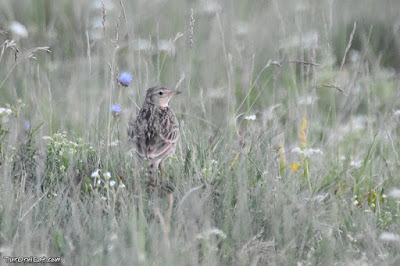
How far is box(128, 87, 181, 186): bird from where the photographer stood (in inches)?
157

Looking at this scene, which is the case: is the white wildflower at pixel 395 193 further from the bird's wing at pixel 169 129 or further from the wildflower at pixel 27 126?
the wildflower at pixel 27 126

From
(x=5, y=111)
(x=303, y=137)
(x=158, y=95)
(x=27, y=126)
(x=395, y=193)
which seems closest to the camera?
(x=395, y=193)

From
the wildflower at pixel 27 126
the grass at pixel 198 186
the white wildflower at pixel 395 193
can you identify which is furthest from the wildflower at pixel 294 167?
the wildflower at pixel 27 126

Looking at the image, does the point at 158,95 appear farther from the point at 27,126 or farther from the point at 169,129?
the point at 27,126

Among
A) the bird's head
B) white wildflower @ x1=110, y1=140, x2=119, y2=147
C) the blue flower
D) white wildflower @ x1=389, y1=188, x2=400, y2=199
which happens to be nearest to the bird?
the bird's head

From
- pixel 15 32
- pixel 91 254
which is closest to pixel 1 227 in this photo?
pixel 91 254

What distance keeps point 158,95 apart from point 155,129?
0.42 meters

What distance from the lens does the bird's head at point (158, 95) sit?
181 inches

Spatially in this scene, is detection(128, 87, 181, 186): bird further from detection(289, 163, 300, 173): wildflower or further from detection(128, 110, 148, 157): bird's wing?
detection(289, 163, 300, 173): wildflower

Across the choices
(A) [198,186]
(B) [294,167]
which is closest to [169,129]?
(B) [294,167]

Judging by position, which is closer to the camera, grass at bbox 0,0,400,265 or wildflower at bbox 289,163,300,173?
grass at bbox 0,0,400,265

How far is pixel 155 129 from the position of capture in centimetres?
429

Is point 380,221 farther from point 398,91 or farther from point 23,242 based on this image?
point 23,242

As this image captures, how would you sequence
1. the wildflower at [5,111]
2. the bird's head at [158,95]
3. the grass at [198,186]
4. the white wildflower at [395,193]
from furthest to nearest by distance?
the bird's head at [158,95], the wildflower at [5,111], the white wildflower at [395,193], the grass at [198,186]
